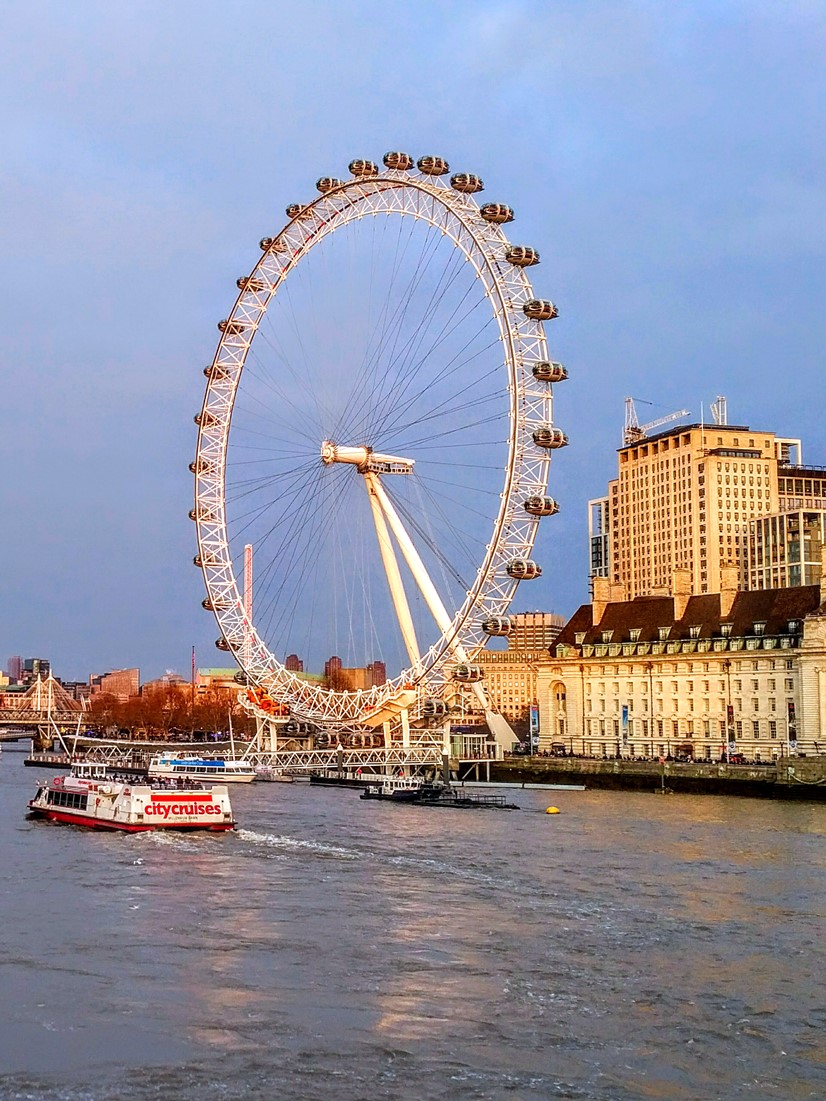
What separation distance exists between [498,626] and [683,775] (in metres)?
14.0

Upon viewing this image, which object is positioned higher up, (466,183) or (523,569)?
(466,183)

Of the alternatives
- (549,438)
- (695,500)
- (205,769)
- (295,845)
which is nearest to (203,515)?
(205,769)

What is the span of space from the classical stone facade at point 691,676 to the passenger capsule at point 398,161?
31.5 meters

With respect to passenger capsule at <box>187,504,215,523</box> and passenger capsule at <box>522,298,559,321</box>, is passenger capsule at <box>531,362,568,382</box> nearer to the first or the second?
passenger capsule at <box>522,298,559,321</box>

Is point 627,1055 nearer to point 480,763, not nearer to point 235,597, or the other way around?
point 235,597

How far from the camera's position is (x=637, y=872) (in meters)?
40.9

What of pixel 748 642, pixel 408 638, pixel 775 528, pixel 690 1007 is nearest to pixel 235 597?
pixel 408 638

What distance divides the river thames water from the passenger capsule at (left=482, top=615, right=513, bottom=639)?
25.4 metres

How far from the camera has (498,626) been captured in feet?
245

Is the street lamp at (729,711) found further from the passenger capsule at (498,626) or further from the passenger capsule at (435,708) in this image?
the passenger capsule at (498,626)

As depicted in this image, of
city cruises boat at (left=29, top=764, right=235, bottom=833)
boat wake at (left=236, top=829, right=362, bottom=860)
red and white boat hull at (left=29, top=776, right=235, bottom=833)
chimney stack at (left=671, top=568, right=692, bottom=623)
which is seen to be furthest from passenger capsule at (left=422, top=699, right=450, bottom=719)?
boat wake at (left=236, top=829, right=362, bottom=860)

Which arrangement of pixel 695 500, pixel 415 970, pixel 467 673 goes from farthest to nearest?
pixel 695 500, pixel 467 673, pixel 415 970

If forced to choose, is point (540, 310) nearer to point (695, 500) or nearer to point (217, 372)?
point (217, 372)

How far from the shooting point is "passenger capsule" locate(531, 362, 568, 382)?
233ft
